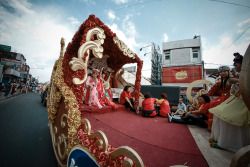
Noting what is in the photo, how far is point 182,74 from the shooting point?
1380 centimetres

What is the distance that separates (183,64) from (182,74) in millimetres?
1576

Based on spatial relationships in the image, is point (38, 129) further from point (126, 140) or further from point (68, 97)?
point (126, 140)

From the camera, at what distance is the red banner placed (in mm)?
13180

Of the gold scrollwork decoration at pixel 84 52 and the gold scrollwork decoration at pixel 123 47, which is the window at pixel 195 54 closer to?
the gold scrollwork decoration at pixel 123 47

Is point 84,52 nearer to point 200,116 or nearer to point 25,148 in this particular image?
point 200,116

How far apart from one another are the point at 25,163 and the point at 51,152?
1.83ft

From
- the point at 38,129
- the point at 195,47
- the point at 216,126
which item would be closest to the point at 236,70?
the point at 216,126

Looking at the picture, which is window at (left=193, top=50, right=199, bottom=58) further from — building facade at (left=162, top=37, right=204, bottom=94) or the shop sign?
the shop sign

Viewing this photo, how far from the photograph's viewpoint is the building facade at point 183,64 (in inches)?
527

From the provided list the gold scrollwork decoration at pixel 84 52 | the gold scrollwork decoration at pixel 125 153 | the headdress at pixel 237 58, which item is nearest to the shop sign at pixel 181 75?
the headdress at pixel 237 58

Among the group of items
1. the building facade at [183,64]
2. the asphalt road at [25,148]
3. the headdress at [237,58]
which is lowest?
the asphalt road at [25,148]

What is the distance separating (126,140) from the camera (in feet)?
4.59

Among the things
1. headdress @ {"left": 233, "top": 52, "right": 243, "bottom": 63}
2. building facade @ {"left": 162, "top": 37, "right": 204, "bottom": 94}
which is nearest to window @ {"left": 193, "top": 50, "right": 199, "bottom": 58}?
building facade @ {"left": 162, "top": 37, "right": 204, "bottom": 94}

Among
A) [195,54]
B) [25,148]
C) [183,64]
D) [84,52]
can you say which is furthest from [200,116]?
[195,54]
